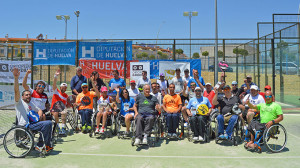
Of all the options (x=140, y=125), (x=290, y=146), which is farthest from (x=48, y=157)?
(x=290, y=146)

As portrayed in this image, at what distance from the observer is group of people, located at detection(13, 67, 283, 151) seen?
16.4 feet

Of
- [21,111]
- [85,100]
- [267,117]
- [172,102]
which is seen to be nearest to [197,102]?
[172,102]

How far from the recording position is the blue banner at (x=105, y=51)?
30.9 feet

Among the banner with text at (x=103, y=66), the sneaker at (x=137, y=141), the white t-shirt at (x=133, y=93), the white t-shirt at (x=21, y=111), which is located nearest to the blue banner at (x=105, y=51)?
the banner with text at (x=103, y=66)

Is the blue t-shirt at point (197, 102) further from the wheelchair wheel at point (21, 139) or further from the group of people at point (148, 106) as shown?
the wheelchair wheel at point (21, 139)

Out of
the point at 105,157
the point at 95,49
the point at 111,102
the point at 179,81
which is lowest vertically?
the point at 105,157

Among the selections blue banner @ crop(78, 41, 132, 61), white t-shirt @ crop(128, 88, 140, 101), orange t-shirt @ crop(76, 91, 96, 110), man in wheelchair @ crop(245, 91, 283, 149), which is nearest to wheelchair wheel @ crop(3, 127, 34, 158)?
orange t-shirt @ crop(76, 91, 96, 110)

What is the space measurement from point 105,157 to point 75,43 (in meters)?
6.07

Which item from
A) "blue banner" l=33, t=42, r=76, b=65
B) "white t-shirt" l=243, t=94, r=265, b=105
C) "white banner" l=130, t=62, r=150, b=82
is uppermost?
"blue banner" l=33, t=42, r=76, b=65

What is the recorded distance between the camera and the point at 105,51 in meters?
9.42

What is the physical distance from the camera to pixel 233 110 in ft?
18.6

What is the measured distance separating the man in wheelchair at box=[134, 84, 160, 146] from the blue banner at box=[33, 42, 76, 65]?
4742mm

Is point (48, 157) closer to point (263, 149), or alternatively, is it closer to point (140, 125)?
point (140, 125)

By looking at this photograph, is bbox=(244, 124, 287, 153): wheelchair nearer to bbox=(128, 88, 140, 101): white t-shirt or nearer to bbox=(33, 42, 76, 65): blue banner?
bbox=(128, 88, 140, 101): white t-shirt
